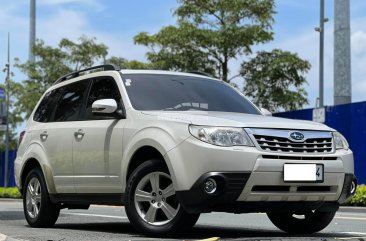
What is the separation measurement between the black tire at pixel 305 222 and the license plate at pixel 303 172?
85 centimetres

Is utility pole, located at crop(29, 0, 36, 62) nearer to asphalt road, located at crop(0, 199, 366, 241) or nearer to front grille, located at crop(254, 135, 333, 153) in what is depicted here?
asphalt road, located at crop(0, 199, 366, 241)

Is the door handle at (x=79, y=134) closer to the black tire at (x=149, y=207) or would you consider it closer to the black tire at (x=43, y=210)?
the black tire at (x=43, y=210)

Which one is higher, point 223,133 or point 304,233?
point 223,133

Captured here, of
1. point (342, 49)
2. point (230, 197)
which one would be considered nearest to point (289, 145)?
point (230, 197)

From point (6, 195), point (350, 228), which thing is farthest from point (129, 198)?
point (6, 195)

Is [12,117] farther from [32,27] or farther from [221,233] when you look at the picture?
[221,233]

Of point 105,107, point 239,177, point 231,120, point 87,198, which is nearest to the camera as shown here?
point 239,177

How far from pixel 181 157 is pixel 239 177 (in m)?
0.55

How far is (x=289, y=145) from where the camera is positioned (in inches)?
241

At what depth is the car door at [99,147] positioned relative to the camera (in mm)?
6930

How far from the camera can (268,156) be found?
5.96 m

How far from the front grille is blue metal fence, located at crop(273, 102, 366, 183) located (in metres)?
10.6

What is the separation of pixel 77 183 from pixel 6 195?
21.5 meters

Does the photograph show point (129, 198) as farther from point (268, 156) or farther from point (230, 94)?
point (230, 94)
